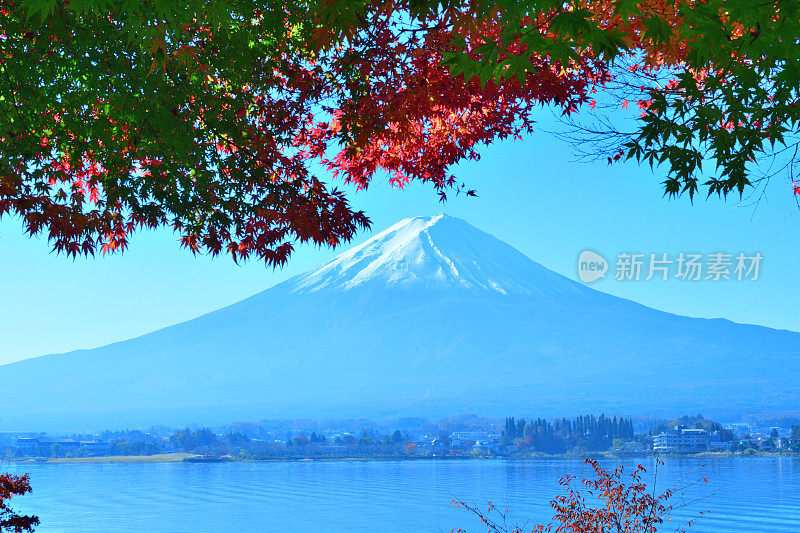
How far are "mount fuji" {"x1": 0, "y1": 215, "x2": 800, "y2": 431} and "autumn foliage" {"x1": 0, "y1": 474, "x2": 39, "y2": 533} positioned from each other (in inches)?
4116

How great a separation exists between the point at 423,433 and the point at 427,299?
25.9m

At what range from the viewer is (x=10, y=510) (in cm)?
975

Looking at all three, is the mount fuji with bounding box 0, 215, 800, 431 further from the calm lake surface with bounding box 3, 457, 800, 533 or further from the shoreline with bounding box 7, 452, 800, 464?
the calm lake surface with bounding box 3, 457, 800, 533

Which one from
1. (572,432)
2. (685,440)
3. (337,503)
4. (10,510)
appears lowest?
(337,503)

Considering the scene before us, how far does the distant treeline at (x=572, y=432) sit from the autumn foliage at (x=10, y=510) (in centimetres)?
10835

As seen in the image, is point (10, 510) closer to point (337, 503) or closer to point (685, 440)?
point (337, 503)

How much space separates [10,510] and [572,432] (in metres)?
117

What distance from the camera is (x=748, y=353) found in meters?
158

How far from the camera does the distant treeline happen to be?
119 meters

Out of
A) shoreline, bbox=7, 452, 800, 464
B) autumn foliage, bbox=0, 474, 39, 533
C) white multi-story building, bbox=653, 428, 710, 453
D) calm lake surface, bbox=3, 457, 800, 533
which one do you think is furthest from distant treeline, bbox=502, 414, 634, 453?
autumn foliage, bbox=0, 474, 39, 533

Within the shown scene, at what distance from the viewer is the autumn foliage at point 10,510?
933cm

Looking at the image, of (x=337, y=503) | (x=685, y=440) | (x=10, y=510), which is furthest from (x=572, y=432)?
(x=10, y=510)

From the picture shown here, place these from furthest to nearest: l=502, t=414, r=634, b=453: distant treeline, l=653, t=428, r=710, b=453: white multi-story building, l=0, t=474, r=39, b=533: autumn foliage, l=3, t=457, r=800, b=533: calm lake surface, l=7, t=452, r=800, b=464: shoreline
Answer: l=7, t=452, r=800, b=464: shoreline → l=502, t=414, r=634, b=453: distant treeline → l=653, t=428, r=710, b=453: white multi-story building → l=3, t=457, r=800, b=533: calm lake surface → l=0, t=474, r=39, b=533: autumn foliage

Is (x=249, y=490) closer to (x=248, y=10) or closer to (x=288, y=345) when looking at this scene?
(x=288, y=345)
